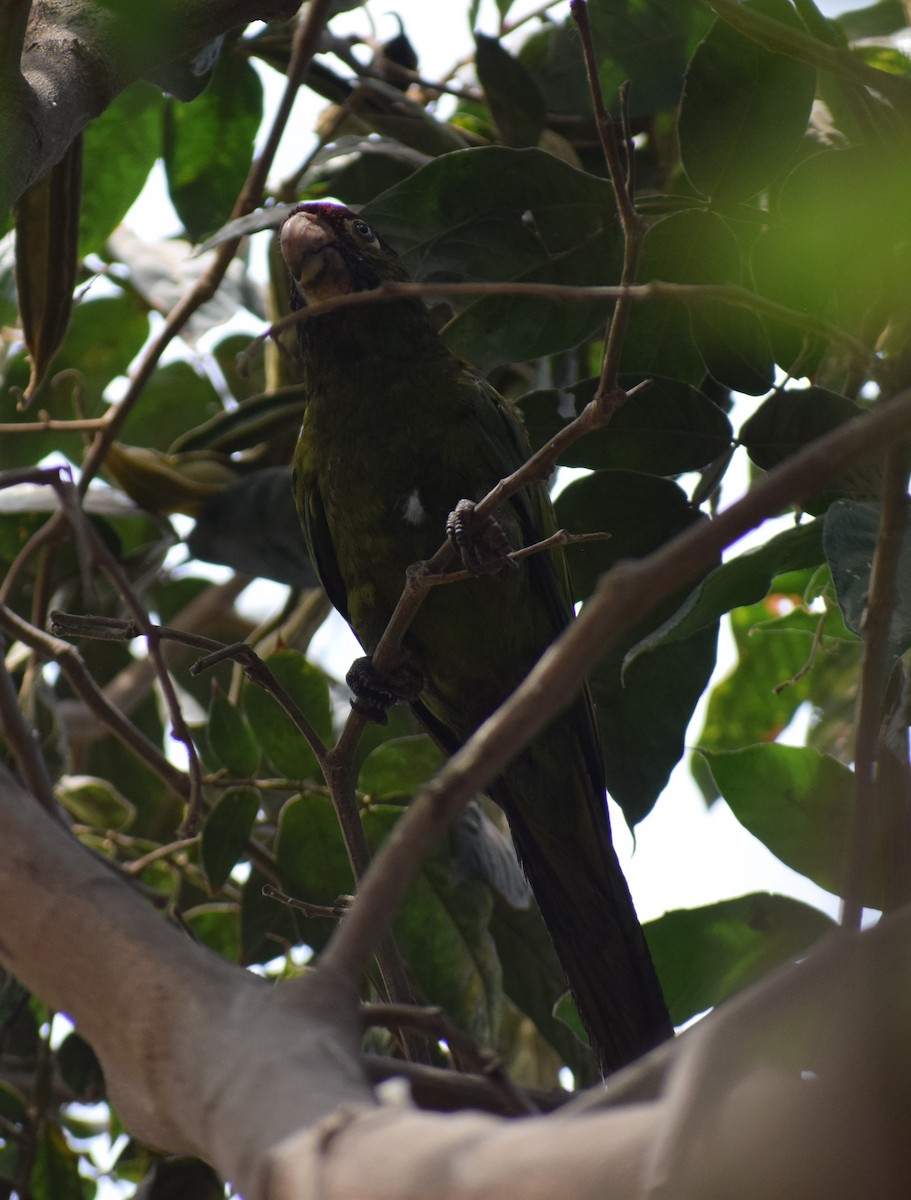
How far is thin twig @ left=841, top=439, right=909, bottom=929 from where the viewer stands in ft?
2.84

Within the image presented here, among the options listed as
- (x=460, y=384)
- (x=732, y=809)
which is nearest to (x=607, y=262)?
(x=460, y=384)

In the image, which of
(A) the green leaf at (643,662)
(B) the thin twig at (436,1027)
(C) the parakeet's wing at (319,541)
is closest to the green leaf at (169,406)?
(C) the parakeet's wing at (319,541)

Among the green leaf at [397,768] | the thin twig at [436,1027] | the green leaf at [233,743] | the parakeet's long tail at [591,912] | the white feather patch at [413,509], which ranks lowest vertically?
the parakeet's long tail at [591,912]

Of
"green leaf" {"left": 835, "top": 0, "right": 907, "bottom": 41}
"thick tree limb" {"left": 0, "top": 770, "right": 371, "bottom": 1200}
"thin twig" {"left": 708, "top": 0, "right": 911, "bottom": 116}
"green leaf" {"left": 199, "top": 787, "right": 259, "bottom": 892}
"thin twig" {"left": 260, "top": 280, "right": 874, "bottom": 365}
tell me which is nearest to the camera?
"thick tree limb" {"left": 0, "top": 770, "right": 371, "bottom": 1200}

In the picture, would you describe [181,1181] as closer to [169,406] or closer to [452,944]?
[452,944]

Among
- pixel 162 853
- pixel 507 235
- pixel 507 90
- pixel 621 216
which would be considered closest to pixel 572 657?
pixel 621 216

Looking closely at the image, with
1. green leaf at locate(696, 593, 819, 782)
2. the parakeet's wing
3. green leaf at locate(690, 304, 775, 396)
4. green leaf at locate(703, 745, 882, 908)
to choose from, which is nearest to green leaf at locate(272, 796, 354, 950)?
→ the parakeet's wing

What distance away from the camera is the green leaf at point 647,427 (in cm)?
220

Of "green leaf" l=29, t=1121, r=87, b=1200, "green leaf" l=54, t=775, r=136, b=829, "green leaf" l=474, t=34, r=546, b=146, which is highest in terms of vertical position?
"green leaf" l=474, t=34, r=546, b=146

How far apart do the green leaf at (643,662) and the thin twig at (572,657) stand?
4.52ft

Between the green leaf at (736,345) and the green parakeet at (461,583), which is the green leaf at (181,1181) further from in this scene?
the green leaf at (736,345)

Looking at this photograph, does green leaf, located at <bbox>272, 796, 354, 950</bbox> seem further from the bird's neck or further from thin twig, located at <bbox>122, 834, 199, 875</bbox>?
the bird's neck

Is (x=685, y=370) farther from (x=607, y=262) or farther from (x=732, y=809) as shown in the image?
(x=732, y=809)

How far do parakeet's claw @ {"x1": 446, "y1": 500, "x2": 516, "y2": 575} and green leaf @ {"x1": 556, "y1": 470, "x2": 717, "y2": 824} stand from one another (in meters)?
0.14
